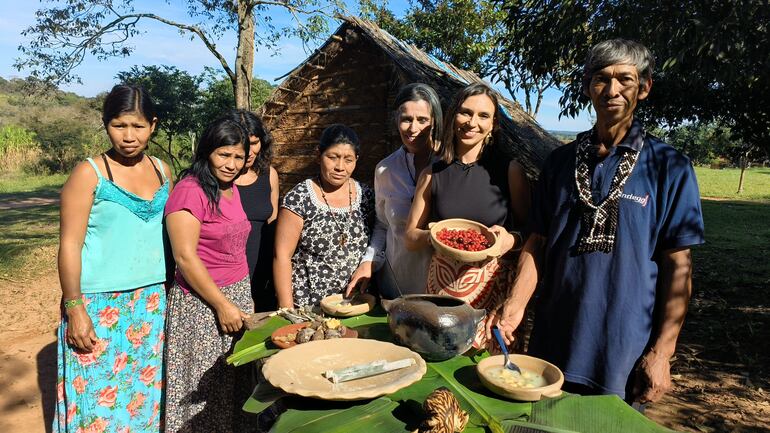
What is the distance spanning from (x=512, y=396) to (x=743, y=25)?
359 centimetres

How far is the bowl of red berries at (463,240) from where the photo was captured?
207cm

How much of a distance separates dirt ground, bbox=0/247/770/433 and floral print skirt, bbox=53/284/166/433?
5.26ft

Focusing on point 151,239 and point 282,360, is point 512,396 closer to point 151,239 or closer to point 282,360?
point 282,360

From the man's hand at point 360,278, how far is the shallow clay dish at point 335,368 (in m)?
0.80

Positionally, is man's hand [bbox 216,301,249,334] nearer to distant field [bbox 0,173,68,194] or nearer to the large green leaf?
the large green leaf

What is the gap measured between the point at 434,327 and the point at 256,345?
0.80 meters

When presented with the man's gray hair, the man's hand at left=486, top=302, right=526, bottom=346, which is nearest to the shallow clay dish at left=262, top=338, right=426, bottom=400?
the man's hand at left=486, top=302, right=526, bottom=346

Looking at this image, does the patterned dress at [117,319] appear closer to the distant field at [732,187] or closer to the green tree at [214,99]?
the green tree at [214,99]

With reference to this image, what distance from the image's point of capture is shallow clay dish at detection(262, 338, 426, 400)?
1.49 metres

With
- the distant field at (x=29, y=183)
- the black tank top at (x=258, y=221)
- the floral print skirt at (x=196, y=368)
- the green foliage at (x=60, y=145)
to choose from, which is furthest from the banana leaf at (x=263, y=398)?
the green foliage at (x=60, y=145)

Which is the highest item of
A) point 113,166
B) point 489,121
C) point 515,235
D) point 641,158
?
point 489,121

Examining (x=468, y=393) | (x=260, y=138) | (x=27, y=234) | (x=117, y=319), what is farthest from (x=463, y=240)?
(x=27, y=234)

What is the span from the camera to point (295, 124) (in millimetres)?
6625

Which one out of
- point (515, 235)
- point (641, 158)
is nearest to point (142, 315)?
point (515, 235)
